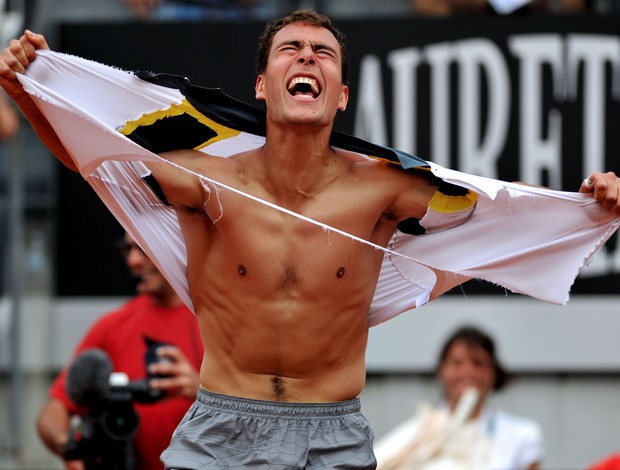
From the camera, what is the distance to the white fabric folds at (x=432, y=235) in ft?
16.1

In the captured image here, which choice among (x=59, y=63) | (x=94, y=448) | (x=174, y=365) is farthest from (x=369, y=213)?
(x=94, y=448)

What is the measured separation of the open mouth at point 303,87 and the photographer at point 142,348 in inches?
79.9

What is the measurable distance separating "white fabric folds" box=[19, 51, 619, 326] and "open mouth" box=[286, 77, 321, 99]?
360 millimetres

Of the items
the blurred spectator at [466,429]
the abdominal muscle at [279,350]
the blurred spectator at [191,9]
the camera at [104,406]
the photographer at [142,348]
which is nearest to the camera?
the abdominal muscle at [279,350]

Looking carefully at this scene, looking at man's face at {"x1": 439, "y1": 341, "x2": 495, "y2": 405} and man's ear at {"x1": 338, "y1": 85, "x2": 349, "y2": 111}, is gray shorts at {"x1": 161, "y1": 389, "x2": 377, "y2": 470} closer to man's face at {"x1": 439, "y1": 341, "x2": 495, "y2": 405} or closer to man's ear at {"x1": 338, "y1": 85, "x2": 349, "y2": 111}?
man's ear at {"x1": 338, "y1": 85, "x2": 349, "y2": 111}

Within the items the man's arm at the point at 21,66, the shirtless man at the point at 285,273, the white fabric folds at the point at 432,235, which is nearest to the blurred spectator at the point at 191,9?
the white fabric folds at the point at 432,235

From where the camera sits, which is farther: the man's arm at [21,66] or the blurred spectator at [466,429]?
the blurred spectator at [466,429]

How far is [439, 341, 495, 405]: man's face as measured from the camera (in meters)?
7.48

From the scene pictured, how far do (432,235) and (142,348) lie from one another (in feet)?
7.19

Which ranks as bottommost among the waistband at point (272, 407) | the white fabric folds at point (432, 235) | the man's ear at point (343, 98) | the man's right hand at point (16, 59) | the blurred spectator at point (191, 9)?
the waistband at point (272, 407)

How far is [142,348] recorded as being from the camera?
6762mm

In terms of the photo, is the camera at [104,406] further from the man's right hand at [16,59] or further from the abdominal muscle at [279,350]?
the man's right hand at [16,59]

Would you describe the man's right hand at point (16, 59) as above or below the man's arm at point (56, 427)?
above

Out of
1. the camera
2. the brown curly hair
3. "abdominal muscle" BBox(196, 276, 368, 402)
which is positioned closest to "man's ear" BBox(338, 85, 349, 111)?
the brown curly hair
